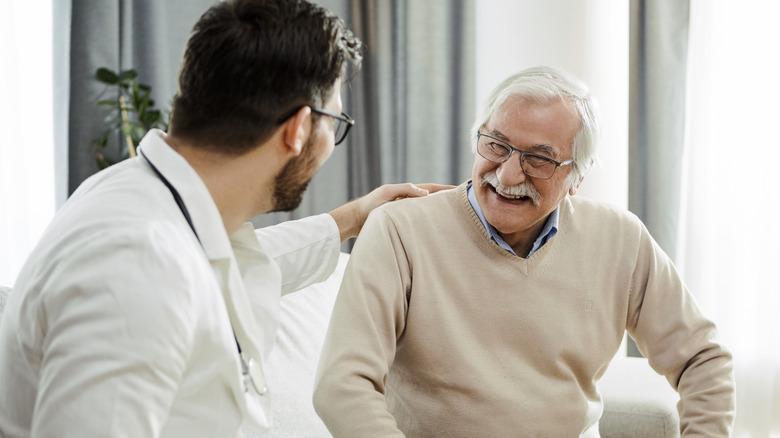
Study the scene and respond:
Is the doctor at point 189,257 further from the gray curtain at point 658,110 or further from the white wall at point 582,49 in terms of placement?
the gray curtain at point 658,110

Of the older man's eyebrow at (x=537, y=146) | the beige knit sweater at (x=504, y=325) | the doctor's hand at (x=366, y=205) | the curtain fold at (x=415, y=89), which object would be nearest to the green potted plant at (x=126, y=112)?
the curtain fold at (x=415, y=89)

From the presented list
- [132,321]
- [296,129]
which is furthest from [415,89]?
[132,321]

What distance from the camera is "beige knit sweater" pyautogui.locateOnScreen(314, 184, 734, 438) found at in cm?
156

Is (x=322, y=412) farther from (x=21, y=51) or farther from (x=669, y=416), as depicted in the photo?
(x=21, y=51)

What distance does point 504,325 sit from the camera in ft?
5.32

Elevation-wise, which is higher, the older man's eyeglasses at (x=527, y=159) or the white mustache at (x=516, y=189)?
the older man's eyeglasses at (x=527, y=159)

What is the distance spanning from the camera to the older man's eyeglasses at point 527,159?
1.64 metres

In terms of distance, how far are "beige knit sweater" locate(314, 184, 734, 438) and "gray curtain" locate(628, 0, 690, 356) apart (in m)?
1.63

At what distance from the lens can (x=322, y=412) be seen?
1.47 metres

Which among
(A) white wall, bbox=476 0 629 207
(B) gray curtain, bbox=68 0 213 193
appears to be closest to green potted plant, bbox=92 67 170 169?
(B) gray curtain, bbox=68 0 213 193

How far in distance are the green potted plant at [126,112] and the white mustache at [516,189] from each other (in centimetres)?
182

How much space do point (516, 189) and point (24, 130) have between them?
2.12 meters

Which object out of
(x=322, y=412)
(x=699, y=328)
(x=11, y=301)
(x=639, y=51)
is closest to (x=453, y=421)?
(x=322, y=412)

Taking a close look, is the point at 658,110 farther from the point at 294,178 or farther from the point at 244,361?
the point at 244,361
